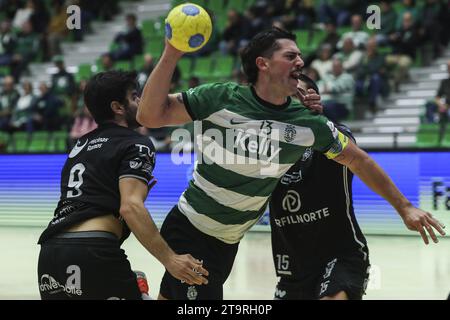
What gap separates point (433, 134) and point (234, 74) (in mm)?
4279

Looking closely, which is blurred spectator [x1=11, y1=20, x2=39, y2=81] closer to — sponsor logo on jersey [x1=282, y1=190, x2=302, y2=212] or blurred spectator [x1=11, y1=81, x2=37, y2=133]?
blurred spectator [x1=11, y1=81, x2=37, y2=133]

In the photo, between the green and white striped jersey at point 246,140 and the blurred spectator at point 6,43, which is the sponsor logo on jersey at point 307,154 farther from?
the blurred spectator at point 6,43

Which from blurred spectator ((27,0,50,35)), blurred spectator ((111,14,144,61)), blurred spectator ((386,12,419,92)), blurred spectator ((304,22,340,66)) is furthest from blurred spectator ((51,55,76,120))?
blurred spectator ((386,12,419,92))

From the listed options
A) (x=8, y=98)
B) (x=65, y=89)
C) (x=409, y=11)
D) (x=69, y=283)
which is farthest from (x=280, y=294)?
(x=8, y=98)

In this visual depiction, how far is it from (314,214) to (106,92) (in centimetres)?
123

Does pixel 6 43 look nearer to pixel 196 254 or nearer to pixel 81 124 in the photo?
pixel 81 124

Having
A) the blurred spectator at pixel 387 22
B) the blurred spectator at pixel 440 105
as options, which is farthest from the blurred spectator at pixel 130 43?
the blurred spectator at pixel 440 105

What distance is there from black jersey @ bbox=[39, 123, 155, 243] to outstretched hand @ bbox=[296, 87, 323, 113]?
0.81 meters

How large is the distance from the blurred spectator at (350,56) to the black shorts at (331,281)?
1049 centimetres

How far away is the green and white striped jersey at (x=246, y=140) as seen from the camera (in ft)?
13.3

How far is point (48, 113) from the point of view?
16.6m

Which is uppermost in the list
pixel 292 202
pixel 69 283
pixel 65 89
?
pixel 292 202

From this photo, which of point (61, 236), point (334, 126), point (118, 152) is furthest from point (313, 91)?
point (61, 236)

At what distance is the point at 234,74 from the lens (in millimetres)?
15297
